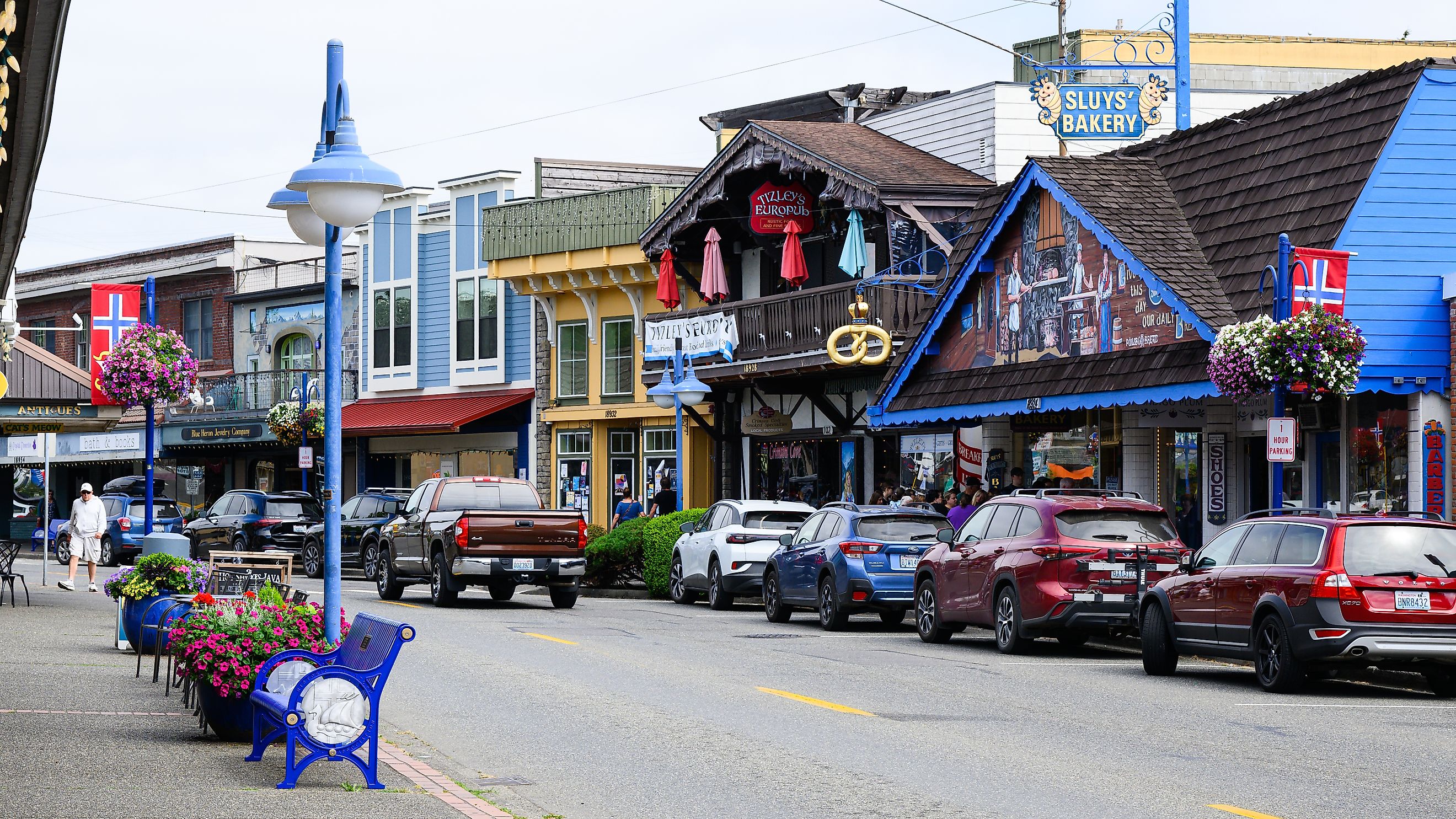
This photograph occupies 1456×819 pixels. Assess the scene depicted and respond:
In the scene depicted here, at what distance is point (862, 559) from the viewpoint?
21.6m

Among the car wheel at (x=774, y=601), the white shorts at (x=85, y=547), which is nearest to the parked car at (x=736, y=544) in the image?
the car wheel at (x=774, y=601)

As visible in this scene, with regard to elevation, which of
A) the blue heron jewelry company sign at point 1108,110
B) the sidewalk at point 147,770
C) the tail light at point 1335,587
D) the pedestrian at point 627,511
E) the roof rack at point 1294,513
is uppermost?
the blue heron jewelry company sign at point 1108,110

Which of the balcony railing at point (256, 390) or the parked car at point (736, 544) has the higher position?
the balcony railing at point (256, 390)

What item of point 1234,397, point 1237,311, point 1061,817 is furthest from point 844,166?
point 1061,817

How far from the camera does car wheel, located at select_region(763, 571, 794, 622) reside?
Answer: 23.7m

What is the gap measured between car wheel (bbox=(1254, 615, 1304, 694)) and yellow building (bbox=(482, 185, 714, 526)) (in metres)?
24.2

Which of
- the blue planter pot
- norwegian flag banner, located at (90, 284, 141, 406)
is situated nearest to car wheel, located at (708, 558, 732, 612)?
norwegian flag banner, located at (90, 284, 141, 406)

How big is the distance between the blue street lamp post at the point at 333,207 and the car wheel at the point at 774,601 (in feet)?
43.4

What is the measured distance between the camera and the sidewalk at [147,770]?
874 cm

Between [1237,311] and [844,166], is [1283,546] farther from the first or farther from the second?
[844,166]

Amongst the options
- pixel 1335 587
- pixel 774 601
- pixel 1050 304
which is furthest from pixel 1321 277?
pixel 774 601

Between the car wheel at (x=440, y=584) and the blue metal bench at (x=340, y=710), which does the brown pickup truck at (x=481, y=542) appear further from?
the blue metal bench at (x=340, y=710)

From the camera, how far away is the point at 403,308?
46250 millimetres

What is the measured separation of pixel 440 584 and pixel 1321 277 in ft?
42.5
